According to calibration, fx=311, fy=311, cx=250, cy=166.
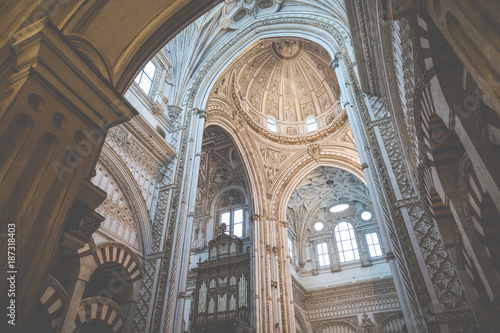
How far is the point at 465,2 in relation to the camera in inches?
70.5

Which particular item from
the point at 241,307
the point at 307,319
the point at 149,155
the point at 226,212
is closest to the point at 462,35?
the point at 149,155

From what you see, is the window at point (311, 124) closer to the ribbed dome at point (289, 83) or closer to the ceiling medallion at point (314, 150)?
the ribbed dome at point (289, 83)

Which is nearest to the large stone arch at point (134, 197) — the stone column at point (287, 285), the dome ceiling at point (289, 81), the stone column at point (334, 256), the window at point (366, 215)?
the stone column at point (287, 285)

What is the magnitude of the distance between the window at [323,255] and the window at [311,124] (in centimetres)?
779

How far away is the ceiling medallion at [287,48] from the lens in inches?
638

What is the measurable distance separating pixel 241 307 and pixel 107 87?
1171cm

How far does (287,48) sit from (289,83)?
202 centimetres

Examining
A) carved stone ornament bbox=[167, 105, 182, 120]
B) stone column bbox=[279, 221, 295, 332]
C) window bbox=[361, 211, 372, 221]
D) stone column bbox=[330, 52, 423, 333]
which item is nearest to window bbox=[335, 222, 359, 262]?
window bbox=[361, 211, 372, 221]

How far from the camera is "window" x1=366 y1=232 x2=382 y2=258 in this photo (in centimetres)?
1848

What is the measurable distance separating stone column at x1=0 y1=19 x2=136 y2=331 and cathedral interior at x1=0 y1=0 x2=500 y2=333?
1cm

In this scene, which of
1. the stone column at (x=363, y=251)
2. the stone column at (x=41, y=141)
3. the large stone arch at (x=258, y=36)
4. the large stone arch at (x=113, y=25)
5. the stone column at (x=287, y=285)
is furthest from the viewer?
the stone column at (x=363, y=251)

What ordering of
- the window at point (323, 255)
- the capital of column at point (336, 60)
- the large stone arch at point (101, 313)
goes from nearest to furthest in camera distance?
the large stone arch at point (101, 313)
the capital of column at point (336, 60)
the window at point (323, 255)

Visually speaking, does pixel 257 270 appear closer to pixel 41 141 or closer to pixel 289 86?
pixel 289 86

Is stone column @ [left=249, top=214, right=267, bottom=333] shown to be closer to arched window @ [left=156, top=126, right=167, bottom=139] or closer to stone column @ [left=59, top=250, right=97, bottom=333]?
arched window @ [left=156, top=126, right=167, bottom=139]
